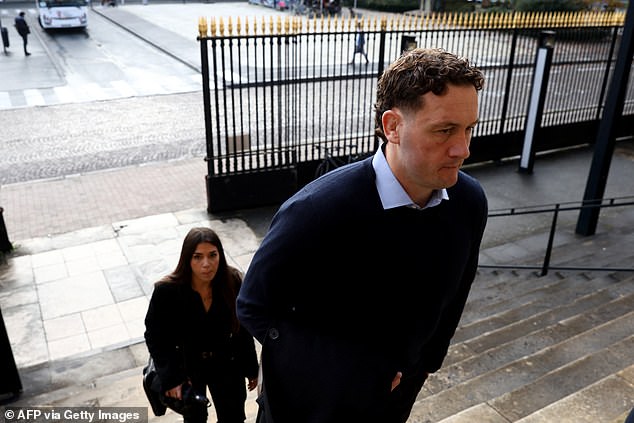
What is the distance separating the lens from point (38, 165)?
36.9 feet

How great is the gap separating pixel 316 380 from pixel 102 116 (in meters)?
14.3

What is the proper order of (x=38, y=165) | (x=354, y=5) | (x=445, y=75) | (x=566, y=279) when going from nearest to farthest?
(x=445, y=75), (x=566, y=279), (x=38, y=165), (x=354, y=5)

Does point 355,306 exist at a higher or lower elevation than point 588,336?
higher

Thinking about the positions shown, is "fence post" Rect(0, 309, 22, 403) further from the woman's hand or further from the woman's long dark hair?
the woman's long dark hair

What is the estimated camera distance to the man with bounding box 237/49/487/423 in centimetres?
151

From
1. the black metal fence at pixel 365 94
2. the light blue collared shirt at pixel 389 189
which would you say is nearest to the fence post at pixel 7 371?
the light blue collared shirt at pixel 389 189

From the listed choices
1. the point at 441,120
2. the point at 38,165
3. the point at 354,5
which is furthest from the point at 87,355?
the point at 354,5

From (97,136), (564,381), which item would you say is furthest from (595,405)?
(97,136)

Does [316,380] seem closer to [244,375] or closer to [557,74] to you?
[244,375]

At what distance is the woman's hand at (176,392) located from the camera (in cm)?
308

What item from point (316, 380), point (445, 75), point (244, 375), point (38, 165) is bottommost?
point (38, 165)

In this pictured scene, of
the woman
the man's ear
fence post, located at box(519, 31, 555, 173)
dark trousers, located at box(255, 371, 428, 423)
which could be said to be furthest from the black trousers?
fence post, located at box(519, 31, 555, 173)

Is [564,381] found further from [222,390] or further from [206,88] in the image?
[206,88]

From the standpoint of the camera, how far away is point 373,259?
1616mm
